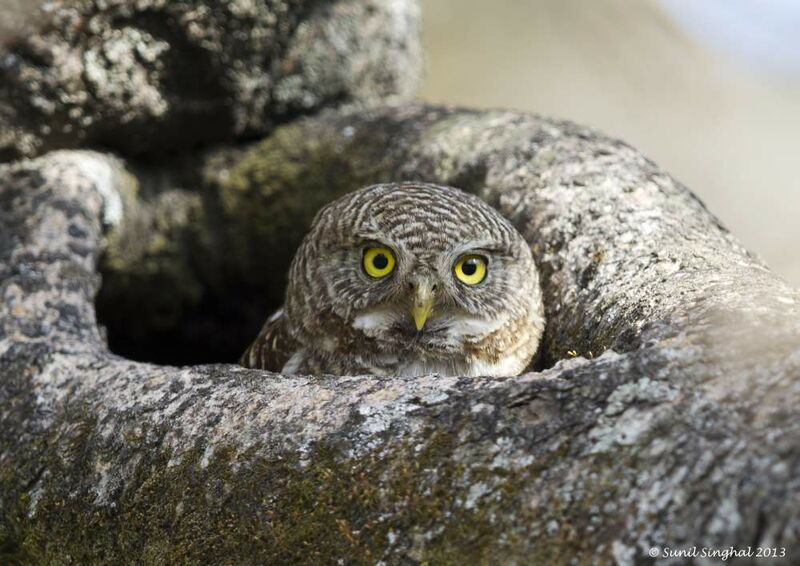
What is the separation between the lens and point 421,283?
303 centimetres

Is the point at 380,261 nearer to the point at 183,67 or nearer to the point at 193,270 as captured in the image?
the point at 183,67

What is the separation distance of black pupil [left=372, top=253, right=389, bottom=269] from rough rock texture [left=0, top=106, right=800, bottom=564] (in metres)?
0.66

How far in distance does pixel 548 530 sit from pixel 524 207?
81.5 inches

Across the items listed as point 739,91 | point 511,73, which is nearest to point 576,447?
point 739,91

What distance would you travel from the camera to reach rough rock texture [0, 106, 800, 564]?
6.10 feet

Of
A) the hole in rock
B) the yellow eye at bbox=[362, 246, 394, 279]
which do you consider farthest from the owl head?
the hole in rock

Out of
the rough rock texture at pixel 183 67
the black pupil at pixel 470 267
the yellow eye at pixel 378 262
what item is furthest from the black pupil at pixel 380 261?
the rough rock texture at pixel 183 67

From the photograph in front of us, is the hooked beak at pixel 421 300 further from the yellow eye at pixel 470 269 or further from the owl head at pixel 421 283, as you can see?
the yellow eye at pixel 470 269

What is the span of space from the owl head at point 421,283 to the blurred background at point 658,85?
0.62 m

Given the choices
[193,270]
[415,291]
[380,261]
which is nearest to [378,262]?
[380,261]

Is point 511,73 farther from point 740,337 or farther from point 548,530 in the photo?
point 548,530

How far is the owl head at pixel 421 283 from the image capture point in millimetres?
3082

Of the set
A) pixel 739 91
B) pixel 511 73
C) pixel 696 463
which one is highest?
pixel 511 73

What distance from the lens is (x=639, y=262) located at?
3.02 m
